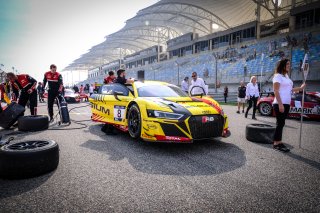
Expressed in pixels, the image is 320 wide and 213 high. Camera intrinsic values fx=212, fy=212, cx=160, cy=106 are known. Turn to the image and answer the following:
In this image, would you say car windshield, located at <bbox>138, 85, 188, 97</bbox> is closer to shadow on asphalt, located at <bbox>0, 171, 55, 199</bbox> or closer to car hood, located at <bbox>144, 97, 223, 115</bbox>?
car hood, located at <bbox>144, 97, 223, 115</bbox>

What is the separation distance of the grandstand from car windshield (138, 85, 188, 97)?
13.3 metres

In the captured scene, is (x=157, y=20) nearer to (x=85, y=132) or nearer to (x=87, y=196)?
(x=85, y=132)

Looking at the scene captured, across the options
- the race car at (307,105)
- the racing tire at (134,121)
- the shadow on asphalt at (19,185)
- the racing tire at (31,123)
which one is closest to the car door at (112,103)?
the racing tire at (134,121)

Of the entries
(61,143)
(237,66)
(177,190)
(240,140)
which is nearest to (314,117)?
(240,140)

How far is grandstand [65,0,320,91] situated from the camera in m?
24.2

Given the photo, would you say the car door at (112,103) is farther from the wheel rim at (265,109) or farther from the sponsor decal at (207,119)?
the wheel rim at (265,109)

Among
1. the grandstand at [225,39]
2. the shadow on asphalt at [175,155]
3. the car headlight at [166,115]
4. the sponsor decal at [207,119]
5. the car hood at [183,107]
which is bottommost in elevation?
the shadow on asphalt at [175,155]

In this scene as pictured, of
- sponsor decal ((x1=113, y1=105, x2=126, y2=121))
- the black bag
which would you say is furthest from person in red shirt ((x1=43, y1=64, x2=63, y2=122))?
sponsor decal ((x1=113, y1=105, x2=126, y2=121))

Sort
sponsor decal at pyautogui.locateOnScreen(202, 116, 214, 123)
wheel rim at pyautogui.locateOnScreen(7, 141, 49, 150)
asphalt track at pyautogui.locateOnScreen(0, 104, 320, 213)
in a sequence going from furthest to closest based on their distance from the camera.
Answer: sponsor decal at pyautogui.locateOnScreen(202, 116, 214, 123), wheel rim at pyautogui.locateOnScreen(7, 141, 49, 150), asphalt track at pyautogui.locateOnScreen(0, 104, 320, 213)

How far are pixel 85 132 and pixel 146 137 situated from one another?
2.44m

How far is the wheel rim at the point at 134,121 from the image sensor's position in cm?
436

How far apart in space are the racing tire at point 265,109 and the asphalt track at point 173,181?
549 cm

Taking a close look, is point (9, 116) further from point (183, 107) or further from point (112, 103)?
point (183, 107)

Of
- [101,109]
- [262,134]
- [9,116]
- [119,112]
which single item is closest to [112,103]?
[119,112]
